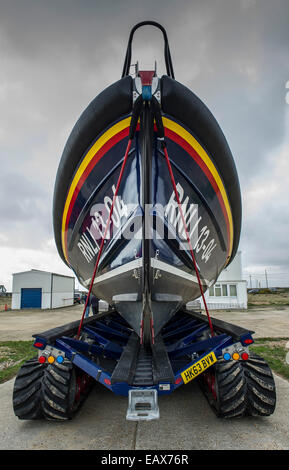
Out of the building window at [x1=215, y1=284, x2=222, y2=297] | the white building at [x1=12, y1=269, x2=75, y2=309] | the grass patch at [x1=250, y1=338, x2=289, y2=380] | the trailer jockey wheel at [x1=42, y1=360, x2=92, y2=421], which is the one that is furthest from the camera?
the white building at [x1=12, y1=269, x2=75, y2=309]

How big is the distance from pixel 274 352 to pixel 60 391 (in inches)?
162

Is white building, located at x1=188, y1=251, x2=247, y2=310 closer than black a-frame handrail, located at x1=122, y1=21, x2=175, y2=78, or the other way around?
black a-frame handrail, located at x1=122, y1=21, x2=175, y2=78

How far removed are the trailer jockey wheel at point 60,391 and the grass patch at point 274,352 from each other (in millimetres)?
2843

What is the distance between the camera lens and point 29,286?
70.4 ft

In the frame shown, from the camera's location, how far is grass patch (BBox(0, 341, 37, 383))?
4334 millimetres

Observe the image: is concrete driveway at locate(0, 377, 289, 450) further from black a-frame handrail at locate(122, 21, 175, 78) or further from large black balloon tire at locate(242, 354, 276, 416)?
black a-frame handrail at locate(122, 21, 175, 78)

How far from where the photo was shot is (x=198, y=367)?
2.54m

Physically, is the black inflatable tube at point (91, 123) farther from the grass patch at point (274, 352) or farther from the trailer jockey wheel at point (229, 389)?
the grass patch at point (274, 352)

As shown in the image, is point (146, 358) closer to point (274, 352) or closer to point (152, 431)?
point (152, 431)

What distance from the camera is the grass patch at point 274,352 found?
4.30 m

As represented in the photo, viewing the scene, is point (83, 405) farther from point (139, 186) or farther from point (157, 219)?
point (139, 186)

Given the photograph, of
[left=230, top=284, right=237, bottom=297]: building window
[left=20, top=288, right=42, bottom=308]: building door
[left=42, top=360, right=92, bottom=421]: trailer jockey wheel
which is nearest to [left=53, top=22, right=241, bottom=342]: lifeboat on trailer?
[left=42, top=360, right=92, bottom=421]: trailer jockey wheel

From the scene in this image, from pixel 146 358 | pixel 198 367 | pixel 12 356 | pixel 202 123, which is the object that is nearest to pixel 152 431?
pixel 198 367

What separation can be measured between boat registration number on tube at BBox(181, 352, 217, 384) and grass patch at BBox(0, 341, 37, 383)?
9.27 feet
